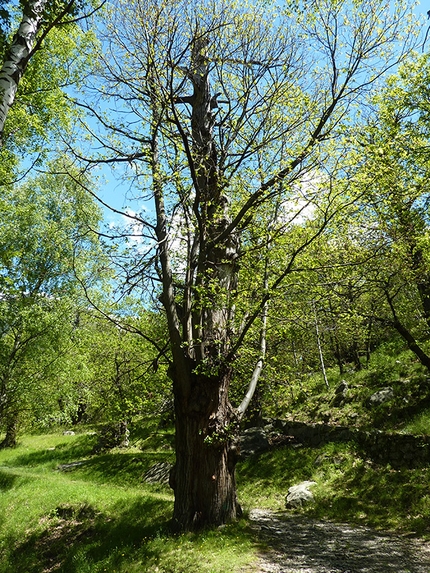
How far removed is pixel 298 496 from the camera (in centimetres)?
1027

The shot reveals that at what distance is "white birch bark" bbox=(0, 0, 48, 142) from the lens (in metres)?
3.90

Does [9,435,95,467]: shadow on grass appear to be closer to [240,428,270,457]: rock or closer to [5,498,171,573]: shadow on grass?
[5,498,171,573]: shadow on grass

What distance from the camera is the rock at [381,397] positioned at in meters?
14.0

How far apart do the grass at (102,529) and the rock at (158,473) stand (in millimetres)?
306

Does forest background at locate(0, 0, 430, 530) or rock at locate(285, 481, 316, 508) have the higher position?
forest background at locate(0, 0, 430, 530)

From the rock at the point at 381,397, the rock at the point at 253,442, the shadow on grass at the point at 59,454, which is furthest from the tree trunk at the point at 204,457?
the shadow on grass at the point at 59,454

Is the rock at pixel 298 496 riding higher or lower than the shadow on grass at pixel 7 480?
higher

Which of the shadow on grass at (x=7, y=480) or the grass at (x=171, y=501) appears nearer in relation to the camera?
the grass at (x=171, y=501)

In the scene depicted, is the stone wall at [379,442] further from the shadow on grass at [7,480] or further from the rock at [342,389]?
the shadow on grass at [7,480]

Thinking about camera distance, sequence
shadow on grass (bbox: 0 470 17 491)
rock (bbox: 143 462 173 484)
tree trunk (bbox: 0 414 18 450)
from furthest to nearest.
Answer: tree trunk (bbox: 0 414 18 450), shadow on grass (bbox: 0 470 17 491), rock (bbox: 143 462 173 484)

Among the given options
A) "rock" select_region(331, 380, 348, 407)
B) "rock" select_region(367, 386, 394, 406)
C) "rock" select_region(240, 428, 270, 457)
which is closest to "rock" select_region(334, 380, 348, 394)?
"rock" select_region(331, 380, 348, 407)

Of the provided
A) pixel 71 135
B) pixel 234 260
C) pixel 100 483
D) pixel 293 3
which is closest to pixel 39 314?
pixel 100 483

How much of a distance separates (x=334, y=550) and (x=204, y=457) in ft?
8.69

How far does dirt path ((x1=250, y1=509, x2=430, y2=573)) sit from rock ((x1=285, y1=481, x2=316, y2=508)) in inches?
60.7
